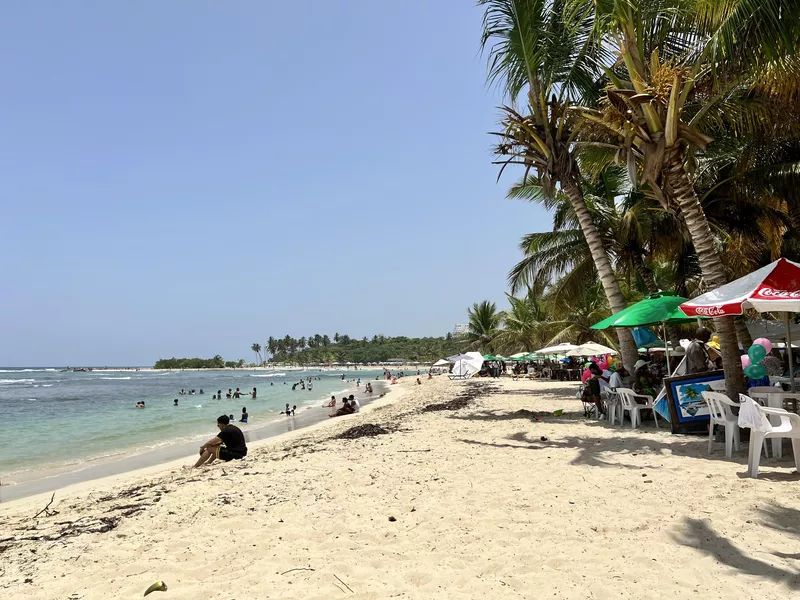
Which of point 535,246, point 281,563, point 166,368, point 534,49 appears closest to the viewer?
point 281,563

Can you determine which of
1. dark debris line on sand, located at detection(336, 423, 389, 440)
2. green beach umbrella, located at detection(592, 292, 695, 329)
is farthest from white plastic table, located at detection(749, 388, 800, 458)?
dark debris line on sand, located at detection(336, 423, 389, 440)

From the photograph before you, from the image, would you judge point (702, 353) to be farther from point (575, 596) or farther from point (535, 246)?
point (535, 246)

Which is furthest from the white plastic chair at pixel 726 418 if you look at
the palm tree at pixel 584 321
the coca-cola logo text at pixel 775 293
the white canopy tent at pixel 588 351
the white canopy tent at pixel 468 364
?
the white canopy tent at pixel 468 364

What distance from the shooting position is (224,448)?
8477 millimetres

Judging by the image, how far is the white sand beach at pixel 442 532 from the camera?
10.0 feet

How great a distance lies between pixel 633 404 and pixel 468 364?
23.7 m

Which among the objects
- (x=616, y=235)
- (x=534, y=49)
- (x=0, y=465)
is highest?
(x=534, y=49)

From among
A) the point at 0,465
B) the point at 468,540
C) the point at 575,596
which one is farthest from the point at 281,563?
the point at 0,465

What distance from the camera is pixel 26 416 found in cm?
2498

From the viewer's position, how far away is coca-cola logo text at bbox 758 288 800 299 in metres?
5.33

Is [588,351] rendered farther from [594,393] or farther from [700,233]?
[700,233]

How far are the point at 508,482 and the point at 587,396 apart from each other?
5603 mm

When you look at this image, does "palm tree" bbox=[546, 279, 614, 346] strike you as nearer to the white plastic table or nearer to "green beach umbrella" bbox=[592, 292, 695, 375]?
"green beach umbrella" bbox=[592, 292, 695, 375]

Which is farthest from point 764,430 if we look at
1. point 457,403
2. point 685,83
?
point 457,403
